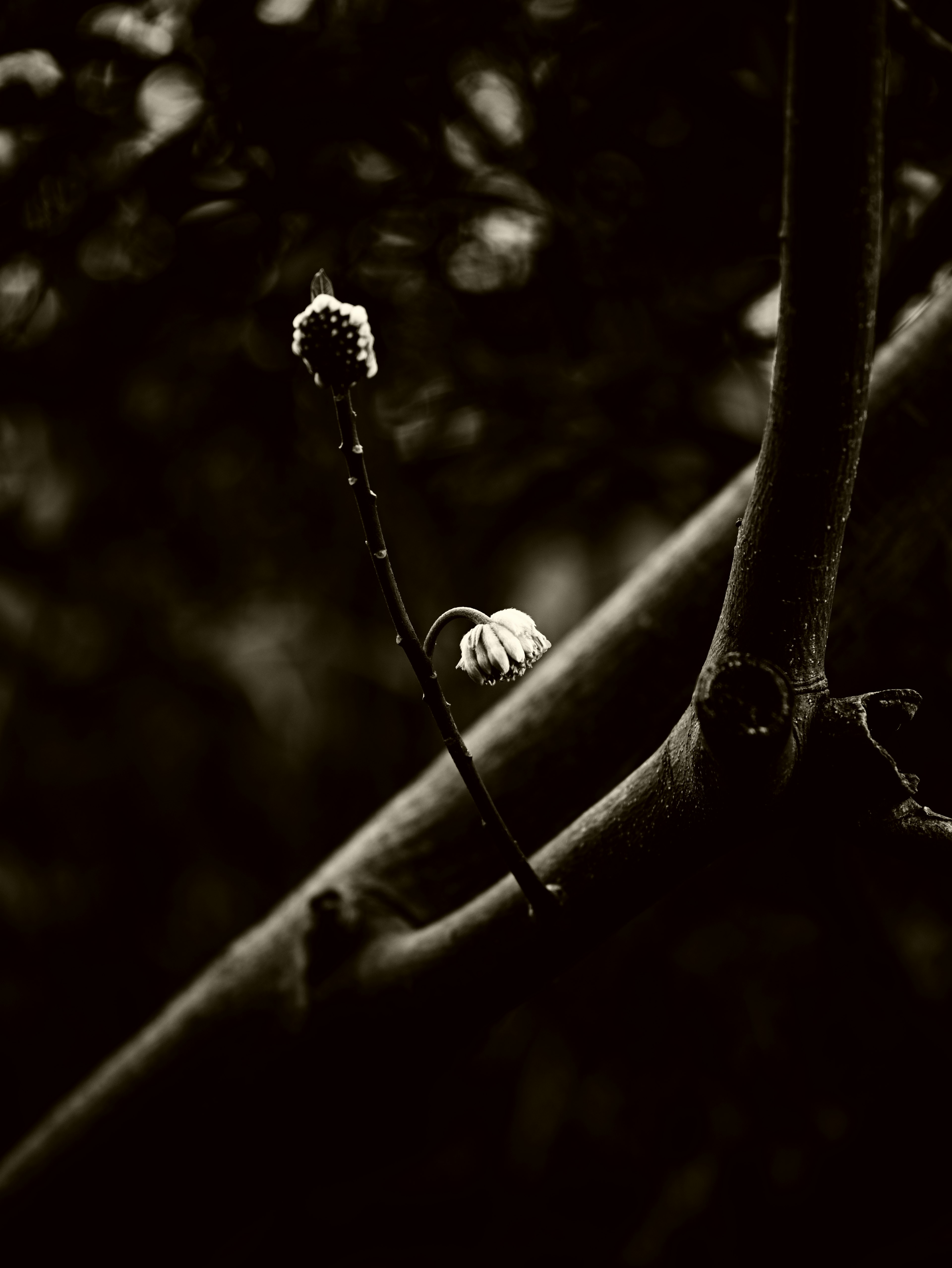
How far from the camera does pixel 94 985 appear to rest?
3.06 feet

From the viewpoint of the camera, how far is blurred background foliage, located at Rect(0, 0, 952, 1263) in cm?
75

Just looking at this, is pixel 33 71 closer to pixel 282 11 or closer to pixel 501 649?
pixel 282 11

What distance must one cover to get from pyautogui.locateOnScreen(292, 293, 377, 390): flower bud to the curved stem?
8 cm

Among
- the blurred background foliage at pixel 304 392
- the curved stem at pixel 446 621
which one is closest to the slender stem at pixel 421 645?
the curved stem at pixel 446 621

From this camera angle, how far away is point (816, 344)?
31cm

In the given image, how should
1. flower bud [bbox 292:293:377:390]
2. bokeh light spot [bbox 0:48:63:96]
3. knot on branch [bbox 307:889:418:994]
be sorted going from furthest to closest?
bokeh light spot [bbox 0:48:63:96] → knot on branch [bbox 307:889:418:994] → flower bud [bbox 292:293:377:390]

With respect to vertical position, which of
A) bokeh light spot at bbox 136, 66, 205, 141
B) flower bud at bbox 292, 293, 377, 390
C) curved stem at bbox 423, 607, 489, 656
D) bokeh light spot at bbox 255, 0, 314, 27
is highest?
bokeh light spot at bbox 255, 0, 314, 27

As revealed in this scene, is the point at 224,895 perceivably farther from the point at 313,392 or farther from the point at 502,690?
the point at 313,392

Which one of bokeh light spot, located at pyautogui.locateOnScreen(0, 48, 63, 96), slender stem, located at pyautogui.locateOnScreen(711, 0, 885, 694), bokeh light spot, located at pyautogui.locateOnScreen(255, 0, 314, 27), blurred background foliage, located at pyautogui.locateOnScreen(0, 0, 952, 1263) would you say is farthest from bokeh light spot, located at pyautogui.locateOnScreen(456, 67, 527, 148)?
slender stem, located at pyautogui.locateOnScreen(711, 0, 885, 694)

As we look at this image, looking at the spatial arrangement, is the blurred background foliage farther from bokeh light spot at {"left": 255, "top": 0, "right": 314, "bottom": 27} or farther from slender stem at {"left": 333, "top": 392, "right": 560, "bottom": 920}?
slender stem at {"left": 333, "top": 392, "right": 560, "bottom": 920}

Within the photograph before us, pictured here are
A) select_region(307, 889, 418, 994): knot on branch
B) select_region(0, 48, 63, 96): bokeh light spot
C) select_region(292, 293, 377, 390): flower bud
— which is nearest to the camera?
select_region(292, 293, 377, 390): flower bud

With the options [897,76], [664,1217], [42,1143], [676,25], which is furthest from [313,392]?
[664,1217]

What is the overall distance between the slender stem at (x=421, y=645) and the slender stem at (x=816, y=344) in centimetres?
10

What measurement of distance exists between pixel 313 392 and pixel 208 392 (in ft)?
0.34
